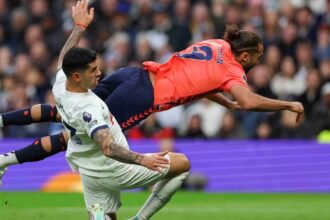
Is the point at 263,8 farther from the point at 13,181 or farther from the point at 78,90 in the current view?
the point at 78,90

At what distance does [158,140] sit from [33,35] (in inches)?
194

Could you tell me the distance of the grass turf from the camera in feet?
41.7

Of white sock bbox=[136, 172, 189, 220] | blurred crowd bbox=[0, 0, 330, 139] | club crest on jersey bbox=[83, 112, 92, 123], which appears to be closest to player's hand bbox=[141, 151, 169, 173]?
club crest on jersey bbox=[83, 112, 92, 123]

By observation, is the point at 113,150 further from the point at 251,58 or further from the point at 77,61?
the point at 251,58

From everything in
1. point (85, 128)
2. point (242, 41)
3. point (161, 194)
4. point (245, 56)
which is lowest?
point (161, 194)

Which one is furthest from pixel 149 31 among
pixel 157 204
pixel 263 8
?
pixel 157 204

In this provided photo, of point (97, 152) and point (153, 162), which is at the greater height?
point (153, 162)

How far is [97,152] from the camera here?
32.1 ft

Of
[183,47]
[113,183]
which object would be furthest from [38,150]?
[183,47]

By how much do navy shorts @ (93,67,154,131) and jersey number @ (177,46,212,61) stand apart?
0.48 metres

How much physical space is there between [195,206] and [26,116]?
3725 mm

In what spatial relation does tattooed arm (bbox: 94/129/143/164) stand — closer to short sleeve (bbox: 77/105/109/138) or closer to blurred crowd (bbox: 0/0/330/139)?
short sleeve (bbox: 77/105/109/138)

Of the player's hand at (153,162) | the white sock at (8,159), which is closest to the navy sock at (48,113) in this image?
the white sock at (8,159)

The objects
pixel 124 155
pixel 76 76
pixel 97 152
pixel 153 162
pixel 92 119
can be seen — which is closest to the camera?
pixel 153 162
